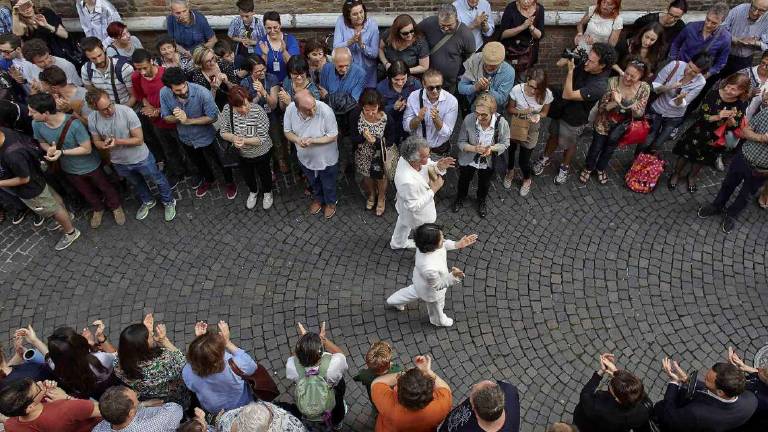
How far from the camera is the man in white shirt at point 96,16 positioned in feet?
26.9

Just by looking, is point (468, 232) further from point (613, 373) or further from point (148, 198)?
point (148, 198)

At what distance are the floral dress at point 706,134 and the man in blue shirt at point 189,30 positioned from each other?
6617 millimetres

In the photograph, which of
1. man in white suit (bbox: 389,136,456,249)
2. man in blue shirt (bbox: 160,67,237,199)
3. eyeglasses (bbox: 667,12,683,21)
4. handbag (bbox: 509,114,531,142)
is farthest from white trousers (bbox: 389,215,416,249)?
eyeglasses (bbox: 667,12,683,21)

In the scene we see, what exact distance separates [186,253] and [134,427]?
3357 millimetres

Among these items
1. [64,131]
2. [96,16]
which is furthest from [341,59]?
[96,16]

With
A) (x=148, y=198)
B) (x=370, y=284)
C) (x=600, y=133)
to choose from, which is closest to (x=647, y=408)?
(x=370, y=284)

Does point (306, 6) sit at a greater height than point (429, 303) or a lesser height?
greater

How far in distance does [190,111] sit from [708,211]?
6676mm

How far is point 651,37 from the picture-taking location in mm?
7527

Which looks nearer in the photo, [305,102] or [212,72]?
[305,102]

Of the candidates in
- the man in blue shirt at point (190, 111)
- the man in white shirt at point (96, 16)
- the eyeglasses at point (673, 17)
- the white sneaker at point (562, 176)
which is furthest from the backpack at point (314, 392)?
the eyeglasses at point (673, 17)

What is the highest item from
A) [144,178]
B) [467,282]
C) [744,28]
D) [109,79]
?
[744,28]

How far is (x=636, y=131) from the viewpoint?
285 inches

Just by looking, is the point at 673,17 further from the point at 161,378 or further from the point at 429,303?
the point at 161,378
